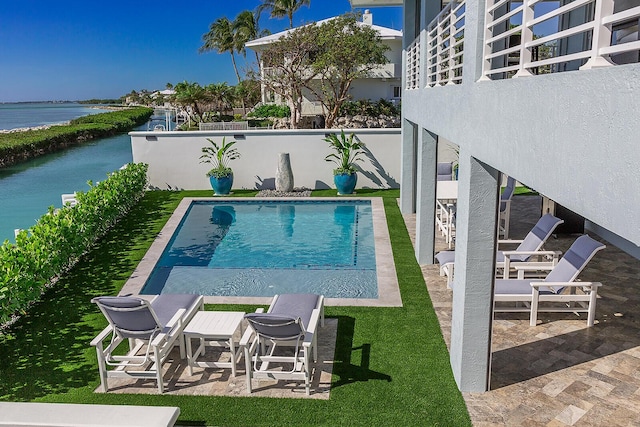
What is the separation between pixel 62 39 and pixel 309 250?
15249 cm

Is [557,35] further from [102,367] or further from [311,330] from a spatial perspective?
[102,367]

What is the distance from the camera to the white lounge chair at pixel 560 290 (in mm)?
8531

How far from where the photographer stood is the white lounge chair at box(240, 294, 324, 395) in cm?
697

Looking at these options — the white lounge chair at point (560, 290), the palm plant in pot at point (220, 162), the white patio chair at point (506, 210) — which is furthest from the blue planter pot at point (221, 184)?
the white lounge chair at point (560, 290)

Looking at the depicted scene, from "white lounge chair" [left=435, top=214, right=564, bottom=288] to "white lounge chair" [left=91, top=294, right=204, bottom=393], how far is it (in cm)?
503

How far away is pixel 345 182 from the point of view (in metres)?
19.7

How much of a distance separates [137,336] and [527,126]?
5.80 meters

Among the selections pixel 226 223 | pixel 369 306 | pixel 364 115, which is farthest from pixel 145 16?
pixel 369 306

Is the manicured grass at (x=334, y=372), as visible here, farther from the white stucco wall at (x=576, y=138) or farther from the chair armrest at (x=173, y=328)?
the white stucco wall at (x=576, y=138)

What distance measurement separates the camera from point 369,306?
9.70 meters

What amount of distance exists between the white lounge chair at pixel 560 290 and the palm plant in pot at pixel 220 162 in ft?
42.0

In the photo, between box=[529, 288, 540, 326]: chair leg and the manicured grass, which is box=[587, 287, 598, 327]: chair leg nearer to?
box=[529, 288, 540, 326]: chair leg

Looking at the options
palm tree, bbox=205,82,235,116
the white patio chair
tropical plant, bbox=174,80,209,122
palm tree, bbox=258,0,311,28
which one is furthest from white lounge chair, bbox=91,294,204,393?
palm tree, bbox=258,0,311,28

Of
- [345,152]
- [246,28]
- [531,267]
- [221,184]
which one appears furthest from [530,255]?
[246,28]
